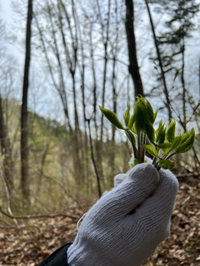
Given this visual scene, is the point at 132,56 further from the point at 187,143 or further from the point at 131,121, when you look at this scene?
the point at 187,143

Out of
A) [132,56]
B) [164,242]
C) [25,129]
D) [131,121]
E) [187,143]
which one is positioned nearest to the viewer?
[187,143]

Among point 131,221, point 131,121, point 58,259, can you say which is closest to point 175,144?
point 131,121

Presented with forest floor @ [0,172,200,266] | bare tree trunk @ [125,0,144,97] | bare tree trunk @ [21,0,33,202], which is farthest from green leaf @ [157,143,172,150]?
bare tree trunk @ [21,0,33,202]

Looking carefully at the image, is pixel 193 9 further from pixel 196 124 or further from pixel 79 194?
pixel 79 194

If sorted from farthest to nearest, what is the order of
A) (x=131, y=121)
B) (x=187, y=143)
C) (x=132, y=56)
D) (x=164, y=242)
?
1. (x=132, y=56)
2. (x=164, y=242)
3. (x=131, y=121)
4. (x=187, y=143)

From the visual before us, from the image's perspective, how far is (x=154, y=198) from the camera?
0.90 meters

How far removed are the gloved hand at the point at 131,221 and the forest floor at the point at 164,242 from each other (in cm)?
83

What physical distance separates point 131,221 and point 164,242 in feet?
4.20

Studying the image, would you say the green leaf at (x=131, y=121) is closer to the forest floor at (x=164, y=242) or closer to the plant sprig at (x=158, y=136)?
the plant sprig at (x=158, y=136)

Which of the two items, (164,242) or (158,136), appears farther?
(164,242)

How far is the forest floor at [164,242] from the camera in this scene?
170 centimetres

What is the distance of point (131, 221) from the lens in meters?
0.90

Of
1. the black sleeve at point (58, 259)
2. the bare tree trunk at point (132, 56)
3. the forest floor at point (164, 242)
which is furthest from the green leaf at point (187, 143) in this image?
the bare tree trunk at point (132, 56)

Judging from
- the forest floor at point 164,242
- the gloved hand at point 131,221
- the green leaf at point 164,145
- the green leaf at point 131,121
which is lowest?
the forest floor at point 164,242
